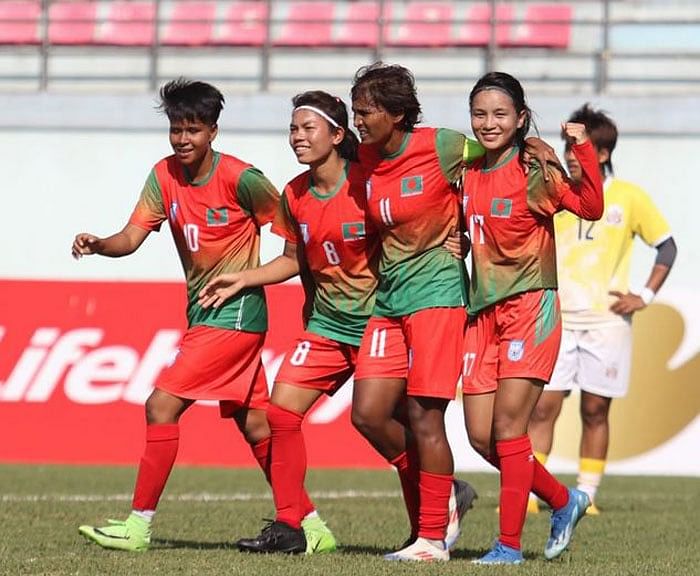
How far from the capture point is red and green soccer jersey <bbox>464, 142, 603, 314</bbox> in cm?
666

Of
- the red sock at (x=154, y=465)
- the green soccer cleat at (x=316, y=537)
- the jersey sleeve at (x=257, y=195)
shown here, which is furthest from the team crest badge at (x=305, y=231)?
the green soccer cleat at (x=316, y=537)

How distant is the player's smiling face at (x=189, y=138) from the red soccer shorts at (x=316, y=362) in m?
0.98

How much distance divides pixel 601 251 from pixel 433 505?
3.54 meters

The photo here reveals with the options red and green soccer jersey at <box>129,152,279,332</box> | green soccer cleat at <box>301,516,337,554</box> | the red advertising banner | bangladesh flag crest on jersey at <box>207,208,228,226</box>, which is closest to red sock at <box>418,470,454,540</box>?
green soccer cleat at <box>301,516,337,554</box>

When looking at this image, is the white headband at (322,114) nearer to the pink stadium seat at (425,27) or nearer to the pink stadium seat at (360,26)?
the pink stadium seat at (425,27)

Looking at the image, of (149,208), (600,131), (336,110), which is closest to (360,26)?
(600,131)

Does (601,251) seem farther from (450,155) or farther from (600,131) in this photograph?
(450,155)

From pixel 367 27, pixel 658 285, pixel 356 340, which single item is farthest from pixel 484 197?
pixel 367 27

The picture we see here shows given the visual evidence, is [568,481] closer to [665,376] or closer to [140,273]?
[665,376]

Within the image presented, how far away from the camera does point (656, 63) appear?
1775 cm

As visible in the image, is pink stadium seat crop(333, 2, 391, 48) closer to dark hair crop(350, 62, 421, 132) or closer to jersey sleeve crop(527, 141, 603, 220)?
dark hair crop(350, 62, 421, 132)

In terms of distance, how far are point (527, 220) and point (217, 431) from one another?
6.98 m

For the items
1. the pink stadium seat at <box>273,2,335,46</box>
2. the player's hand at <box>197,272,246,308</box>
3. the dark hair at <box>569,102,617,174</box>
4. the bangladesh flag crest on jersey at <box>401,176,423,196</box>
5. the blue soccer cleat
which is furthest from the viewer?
the pink stadium seat at <box>273,2,335,46</box>

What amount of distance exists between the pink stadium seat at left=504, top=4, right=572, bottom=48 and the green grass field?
22.8 ft
